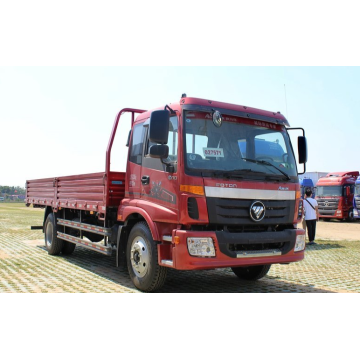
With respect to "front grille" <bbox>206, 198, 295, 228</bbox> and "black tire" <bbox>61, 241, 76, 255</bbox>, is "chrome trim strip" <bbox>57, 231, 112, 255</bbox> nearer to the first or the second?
"black tire" <bbox>61, 241, 76, 255</bbox>

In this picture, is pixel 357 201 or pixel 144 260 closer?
pixel 144 260

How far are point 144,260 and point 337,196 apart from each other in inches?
877

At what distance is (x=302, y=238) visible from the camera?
6.00 m

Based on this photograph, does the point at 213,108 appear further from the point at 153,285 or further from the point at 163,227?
the point at 153,285

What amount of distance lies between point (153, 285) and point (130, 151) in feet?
7.23

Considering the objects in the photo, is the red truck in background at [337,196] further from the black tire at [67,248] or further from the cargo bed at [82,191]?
the black tire at [67,248]

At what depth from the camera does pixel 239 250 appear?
5402 mm

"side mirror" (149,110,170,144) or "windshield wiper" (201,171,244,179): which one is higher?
"side mirror" (149,110,170,144)

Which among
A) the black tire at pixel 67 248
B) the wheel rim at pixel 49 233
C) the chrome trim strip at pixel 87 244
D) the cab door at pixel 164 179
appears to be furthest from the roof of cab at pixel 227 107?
the wheel rim at pixel 49 233

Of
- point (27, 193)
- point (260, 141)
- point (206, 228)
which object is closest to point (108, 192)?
point (206, 228)

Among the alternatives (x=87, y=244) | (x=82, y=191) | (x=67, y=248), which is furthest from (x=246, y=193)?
(x=67, y=248)

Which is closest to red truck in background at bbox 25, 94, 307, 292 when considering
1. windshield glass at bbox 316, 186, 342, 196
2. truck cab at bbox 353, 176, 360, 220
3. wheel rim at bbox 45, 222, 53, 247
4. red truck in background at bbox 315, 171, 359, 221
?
wheel rim at bbox 45, 222, 53, 247

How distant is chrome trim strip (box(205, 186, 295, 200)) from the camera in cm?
521

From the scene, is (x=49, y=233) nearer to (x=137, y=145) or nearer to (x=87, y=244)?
(x=87, y=244)
